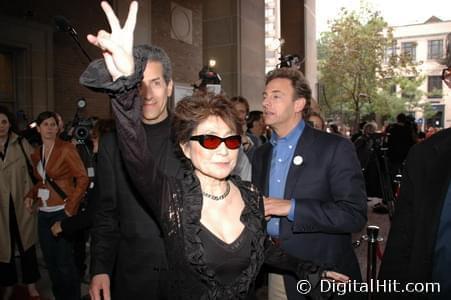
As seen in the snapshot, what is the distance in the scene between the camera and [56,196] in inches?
163

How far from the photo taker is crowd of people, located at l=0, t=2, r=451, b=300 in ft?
4.99

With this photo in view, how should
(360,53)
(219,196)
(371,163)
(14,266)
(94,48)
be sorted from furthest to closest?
(360,53) < (94,48) < (371,163) < (14,266) < (219,196)

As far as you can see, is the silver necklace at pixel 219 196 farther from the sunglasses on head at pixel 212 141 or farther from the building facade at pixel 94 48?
the building facade at pixel 94 48

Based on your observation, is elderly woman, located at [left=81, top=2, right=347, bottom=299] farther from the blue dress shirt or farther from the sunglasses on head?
the blue dress shirt

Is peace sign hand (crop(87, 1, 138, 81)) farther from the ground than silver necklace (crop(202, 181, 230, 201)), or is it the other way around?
peace sign hand (crop(87, 1, 138, 81))

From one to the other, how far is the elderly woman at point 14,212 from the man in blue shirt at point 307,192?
121 inches

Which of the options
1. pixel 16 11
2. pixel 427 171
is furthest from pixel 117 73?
pixel 16 11

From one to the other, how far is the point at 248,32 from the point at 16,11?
5.61 metres

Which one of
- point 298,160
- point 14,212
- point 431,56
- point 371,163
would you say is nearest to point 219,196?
point 298,160

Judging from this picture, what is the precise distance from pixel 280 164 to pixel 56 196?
2805mm

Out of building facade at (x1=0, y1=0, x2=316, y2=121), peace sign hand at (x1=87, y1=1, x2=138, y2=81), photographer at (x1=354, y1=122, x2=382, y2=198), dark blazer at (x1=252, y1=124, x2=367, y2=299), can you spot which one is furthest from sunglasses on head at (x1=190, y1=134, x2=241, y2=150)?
building facade at (x1=0, y1=0, x2=316, y2=121)

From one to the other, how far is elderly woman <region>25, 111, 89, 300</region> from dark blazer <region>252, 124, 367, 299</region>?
2.63 meters
